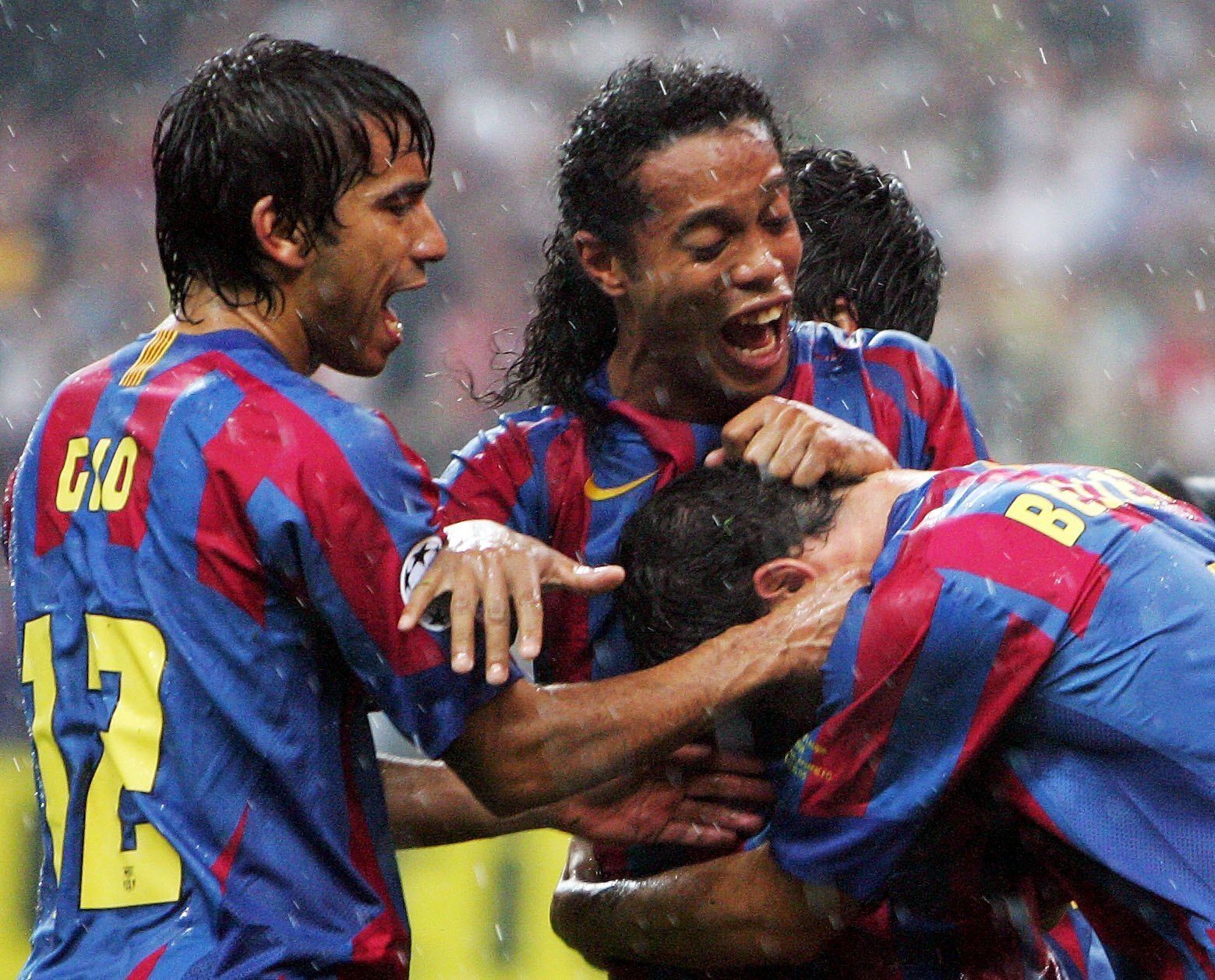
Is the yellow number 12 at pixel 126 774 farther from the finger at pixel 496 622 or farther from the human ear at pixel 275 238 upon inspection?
the human ear at pixel 275 238

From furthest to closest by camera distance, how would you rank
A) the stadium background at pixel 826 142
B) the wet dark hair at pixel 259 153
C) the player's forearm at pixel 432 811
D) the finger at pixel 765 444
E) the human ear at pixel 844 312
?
the stadium background at pixel 826 142 < the human ear at pixel 844 312 < the player's forearm at pixel 432 811 < the finger at pixel 765 444 < the wet dark hair at pixel 259 153

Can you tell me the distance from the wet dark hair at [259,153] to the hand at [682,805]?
1.00 metres

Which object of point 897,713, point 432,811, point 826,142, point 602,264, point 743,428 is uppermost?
point 602,264

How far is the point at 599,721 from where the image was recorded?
2229 millimetres

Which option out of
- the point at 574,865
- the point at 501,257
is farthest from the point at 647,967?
the point at 501,257

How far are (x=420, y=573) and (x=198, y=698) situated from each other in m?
0.30

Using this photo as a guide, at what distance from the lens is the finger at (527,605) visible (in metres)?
2.04

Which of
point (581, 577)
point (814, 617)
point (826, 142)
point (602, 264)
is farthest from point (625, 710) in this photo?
point (826, 142)

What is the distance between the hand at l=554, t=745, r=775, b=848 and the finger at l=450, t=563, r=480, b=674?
0.67 metres

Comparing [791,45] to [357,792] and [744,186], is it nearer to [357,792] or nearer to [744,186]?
[744,186]

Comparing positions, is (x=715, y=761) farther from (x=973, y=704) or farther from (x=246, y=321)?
(x=246, y=321)

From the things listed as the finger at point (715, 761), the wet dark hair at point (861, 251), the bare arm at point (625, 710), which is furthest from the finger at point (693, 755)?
the wet dark hair at point (861, 251)

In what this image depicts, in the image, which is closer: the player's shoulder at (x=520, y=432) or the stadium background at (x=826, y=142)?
the player's shoulder at (x=520, y=432)

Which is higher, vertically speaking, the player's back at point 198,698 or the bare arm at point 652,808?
the player's back at point 198,698
